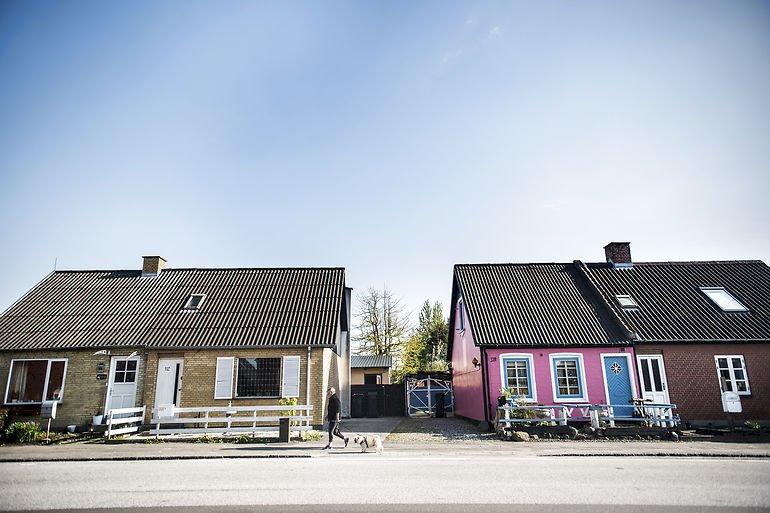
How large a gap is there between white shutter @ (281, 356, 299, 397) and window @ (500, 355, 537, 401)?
815 cm

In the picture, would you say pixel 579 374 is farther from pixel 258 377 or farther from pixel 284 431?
pixel 258 377

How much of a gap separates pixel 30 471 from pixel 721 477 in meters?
13.9

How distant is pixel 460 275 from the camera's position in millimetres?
22859

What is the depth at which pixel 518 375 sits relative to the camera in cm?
1848

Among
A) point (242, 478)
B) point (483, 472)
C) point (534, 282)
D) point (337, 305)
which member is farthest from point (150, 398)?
point (534, 282)

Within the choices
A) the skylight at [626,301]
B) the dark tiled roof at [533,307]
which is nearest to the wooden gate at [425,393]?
the dark tiled roof at [533,307]

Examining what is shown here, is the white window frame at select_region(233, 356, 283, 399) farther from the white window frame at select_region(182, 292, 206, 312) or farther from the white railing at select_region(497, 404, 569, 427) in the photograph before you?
the white railing at select_region(497, 404, 569, 427)

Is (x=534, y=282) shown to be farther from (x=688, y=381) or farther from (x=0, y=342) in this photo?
(x=0, y=342)

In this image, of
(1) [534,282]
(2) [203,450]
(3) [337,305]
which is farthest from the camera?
(1) [534,282]

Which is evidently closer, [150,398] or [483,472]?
[483,472]

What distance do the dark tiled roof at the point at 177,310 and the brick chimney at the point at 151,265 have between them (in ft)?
1.12

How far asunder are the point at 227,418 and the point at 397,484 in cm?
953

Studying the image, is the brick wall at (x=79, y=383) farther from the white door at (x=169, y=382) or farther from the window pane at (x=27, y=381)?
the white door at (x=169, y=382)

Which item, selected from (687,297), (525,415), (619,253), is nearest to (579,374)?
(525,415)
